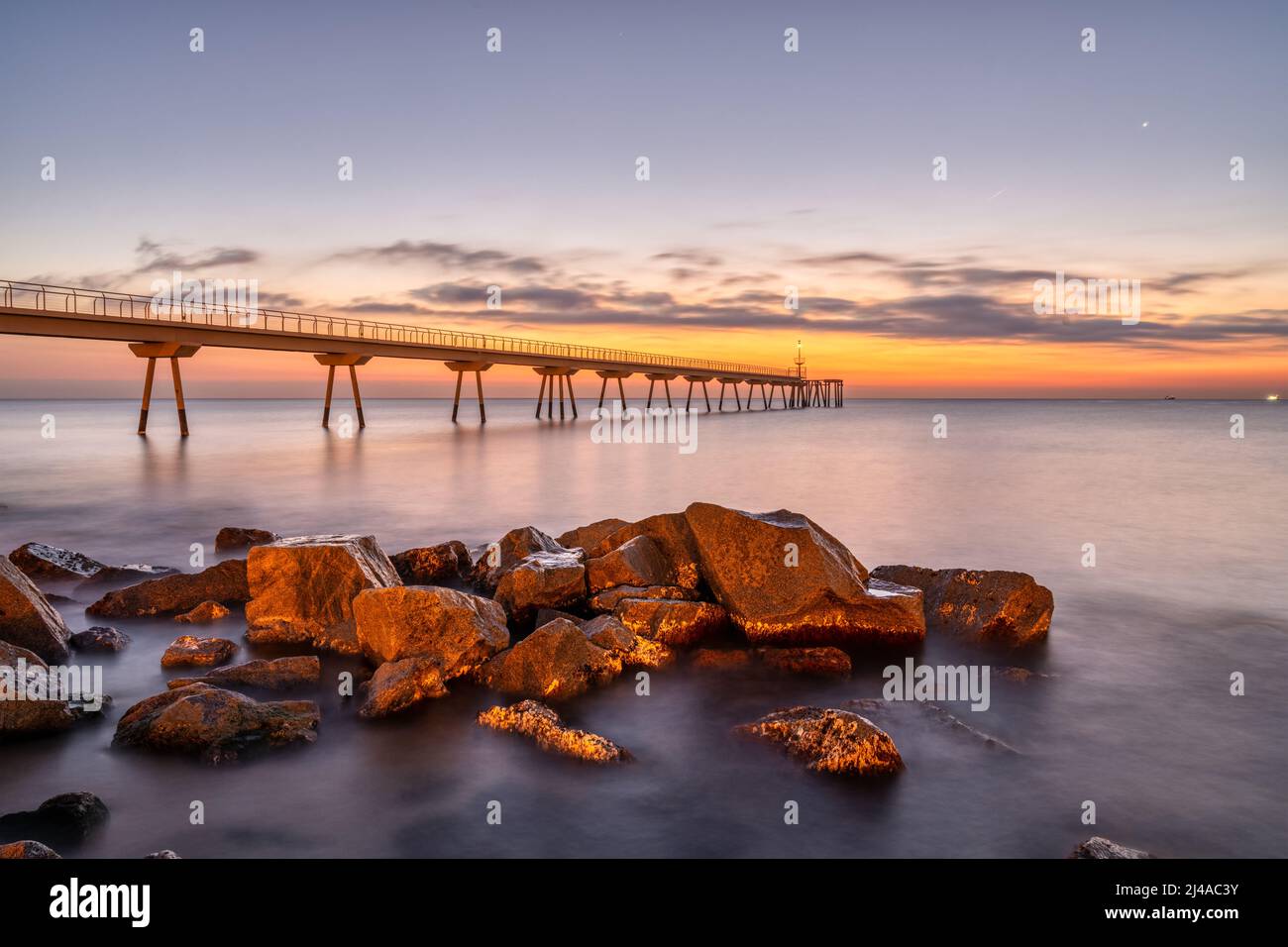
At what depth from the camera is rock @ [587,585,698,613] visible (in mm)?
7660

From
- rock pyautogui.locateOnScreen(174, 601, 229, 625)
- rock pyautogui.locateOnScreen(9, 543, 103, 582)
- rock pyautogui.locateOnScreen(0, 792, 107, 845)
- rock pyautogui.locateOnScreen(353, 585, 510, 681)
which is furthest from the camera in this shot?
rock pyautogui.locateOnScreen(9, 543, 103, 582)

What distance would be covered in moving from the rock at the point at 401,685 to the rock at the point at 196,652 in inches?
65.2

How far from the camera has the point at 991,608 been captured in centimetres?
757

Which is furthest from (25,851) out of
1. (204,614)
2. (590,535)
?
(590,535)

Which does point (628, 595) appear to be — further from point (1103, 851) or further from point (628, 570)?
point (1103, 851)

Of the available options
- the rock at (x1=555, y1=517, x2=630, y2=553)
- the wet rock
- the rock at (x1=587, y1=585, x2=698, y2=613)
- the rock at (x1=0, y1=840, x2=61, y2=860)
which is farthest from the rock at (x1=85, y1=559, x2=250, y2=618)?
the wet rock

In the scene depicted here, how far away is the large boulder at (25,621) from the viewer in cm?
650

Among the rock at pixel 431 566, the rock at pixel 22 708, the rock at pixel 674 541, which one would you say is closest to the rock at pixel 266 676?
the rock at pixel 22 708

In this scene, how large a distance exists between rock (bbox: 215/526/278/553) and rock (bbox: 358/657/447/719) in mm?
7109

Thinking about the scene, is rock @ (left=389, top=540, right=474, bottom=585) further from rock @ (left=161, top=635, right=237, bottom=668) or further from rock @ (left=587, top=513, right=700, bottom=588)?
rock @ (left=161, top=635, right=237, bottom=668)

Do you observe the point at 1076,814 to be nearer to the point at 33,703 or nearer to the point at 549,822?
the point at 549,822

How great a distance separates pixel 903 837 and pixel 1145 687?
386cm

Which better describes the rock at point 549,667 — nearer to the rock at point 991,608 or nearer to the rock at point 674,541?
the rock at point 674,541

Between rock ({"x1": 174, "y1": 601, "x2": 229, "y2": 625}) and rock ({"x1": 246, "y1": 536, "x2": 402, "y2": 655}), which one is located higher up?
rock ({"x1": 246, "y1": 536, "x2": 402, "y2": 655})
